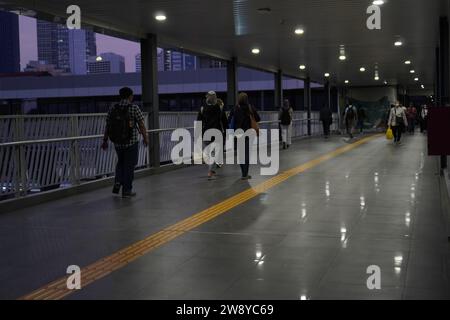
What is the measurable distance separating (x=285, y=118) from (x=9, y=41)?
10.0 m

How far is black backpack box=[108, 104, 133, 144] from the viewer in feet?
27.0

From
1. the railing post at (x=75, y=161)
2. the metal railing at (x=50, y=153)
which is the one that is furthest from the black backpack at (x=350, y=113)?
the railing post at (x=75, y=161)

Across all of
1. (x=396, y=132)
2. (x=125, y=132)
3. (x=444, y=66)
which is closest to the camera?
(x=125, y=132)

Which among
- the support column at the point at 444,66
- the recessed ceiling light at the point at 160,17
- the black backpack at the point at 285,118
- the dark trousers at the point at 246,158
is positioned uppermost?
the recessed ceiling light at the point at 160,17

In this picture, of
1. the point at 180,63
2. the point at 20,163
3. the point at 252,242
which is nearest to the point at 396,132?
the point at 20,163

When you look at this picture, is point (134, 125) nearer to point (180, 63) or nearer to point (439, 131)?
point (439, 131)

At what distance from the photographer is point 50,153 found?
28.7ft

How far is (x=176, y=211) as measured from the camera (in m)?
7.26

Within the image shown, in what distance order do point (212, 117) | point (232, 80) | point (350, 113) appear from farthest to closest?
Answer: point (350, 113)
point (232, 80)
point (212, 117)

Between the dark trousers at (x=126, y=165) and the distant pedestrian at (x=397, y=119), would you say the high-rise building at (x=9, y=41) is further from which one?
the distant pedestrian at (x=397, y=119)

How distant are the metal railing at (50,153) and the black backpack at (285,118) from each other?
948 centimetres

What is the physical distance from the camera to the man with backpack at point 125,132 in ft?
27.1

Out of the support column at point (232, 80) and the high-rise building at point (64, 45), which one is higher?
the high-rise building at point (64, 45)

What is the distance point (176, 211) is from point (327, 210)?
1.90 m
